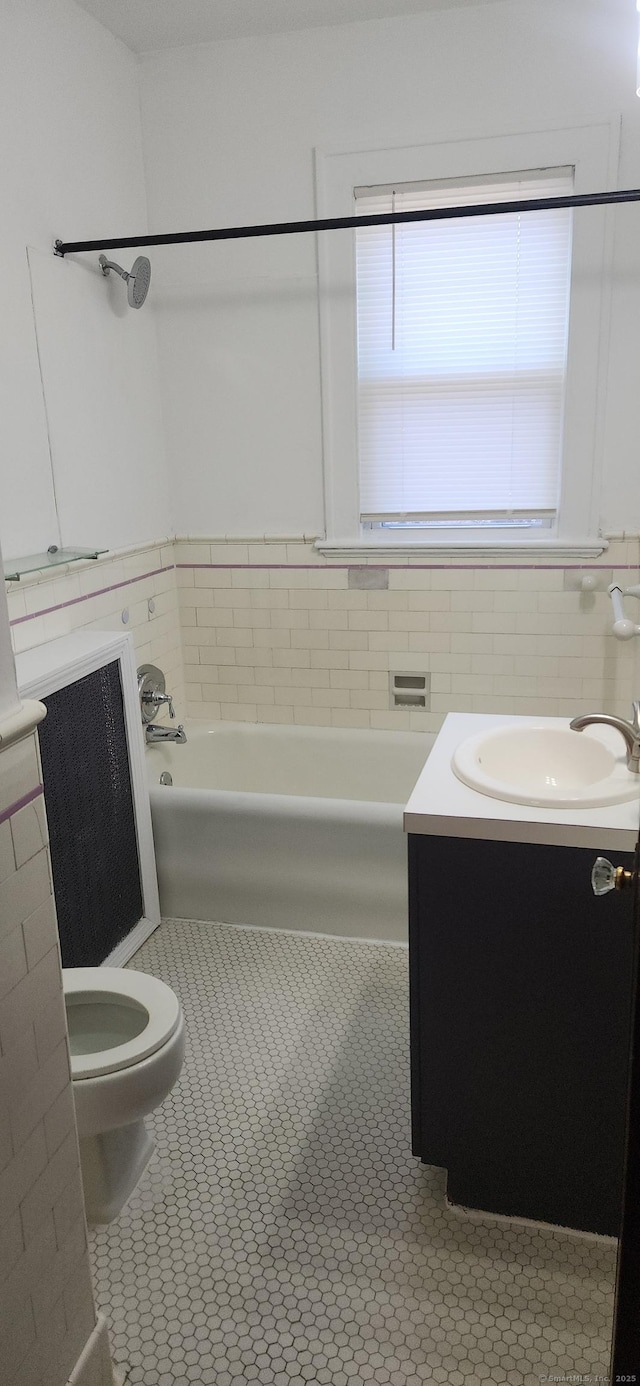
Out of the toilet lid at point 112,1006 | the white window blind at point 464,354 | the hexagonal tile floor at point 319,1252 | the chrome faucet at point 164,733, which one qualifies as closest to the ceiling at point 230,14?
the white window blind at point 464,354

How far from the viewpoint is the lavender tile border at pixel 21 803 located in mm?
1201

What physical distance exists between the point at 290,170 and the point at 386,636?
5.29 ft

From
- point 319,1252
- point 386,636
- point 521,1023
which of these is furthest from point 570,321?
point 319,1252

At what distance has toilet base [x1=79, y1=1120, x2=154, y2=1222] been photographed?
1.83 meters

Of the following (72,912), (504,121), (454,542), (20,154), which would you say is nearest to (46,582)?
(72,912)

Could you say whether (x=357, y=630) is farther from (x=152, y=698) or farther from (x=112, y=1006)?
(x=112, y=1006)

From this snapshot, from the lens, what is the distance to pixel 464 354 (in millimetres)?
3082

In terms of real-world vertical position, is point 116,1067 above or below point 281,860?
above

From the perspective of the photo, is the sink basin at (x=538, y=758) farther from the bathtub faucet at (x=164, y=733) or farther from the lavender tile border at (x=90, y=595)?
the bathtub faucet at (x=164, y=733)

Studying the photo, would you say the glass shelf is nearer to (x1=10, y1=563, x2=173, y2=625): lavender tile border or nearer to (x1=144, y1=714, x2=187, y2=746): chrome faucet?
(x1=10, y1=563, x2=173, y2=625): lavender tile border

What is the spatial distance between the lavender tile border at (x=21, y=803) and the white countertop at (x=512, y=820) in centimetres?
64

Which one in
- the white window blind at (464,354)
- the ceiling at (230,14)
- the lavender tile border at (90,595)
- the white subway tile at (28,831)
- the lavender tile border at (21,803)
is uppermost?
the ceiling at (230,14)

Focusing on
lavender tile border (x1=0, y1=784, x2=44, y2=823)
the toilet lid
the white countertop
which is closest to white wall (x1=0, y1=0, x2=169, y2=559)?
the toilet lid

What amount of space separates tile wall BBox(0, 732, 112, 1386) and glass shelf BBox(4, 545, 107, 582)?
1106 millimetres
